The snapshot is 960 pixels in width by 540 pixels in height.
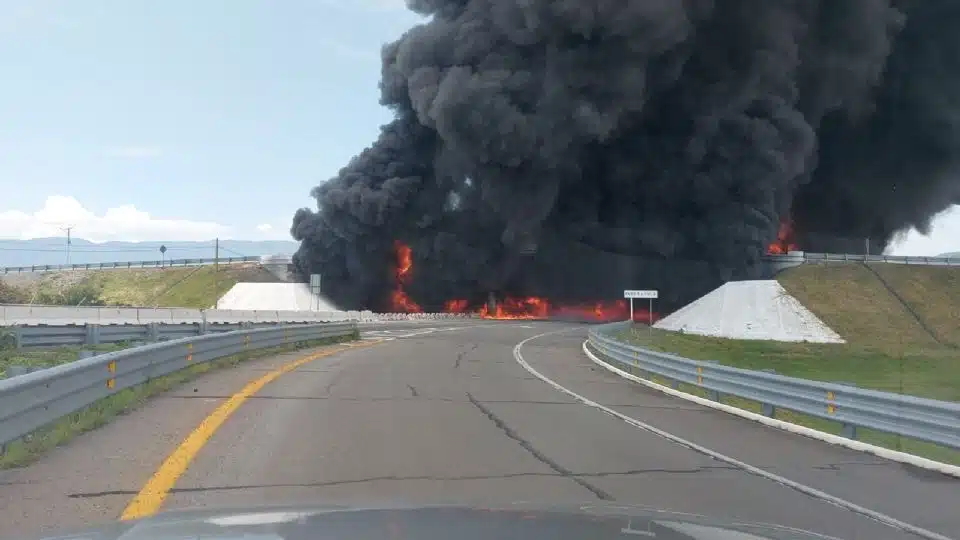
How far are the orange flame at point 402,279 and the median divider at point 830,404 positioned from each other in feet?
171

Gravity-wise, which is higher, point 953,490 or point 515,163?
point 515,163

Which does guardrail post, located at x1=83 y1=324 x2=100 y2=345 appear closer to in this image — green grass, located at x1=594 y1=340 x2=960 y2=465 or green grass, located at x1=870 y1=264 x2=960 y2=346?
green grass, located at x1=594 y1=340 x2=960 y2=465

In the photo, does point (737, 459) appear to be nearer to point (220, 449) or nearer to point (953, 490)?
point (953, 490)

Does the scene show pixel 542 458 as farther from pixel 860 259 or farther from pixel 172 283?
pixel 172 283

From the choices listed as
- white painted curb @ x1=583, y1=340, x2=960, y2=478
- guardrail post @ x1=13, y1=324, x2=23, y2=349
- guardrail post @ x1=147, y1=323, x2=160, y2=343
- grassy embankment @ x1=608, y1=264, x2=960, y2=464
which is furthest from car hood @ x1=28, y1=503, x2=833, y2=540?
guardrail post @ x1=147, y1=323, x2=160, y2=343

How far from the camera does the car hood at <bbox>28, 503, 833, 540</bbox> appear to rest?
3277mm

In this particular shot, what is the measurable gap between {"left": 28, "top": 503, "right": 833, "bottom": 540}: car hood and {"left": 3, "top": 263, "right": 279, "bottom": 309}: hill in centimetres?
6675

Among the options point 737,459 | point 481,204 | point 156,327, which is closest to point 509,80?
point 481,204

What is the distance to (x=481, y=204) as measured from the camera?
6462 cm

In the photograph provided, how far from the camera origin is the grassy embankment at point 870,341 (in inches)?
789

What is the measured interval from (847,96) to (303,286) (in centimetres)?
4123

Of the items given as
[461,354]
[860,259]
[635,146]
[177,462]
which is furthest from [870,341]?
[177,462]

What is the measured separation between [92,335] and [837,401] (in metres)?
18.8

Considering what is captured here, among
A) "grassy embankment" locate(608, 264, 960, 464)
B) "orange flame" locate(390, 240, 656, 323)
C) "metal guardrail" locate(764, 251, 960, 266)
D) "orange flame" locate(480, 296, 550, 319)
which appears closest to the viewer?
"grassy embankment" locate(608, 264, 960, 464)
